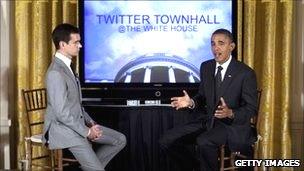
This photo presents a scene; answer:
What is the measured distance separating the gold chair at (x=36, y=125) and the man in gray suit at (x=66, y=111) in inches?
12.0

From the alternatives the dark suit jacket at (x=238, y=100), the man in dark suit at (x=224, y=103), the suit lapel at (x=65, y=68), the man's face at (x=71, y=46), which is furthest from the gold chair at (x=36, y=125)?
the dark suit jacket at (x=238, y=100)

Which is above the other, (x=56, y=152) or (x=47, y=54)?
(x=47, y=54)

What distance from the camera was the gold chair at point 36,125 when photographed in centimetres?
391

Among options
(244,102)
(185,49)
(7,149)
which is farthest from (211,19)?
(7,149)

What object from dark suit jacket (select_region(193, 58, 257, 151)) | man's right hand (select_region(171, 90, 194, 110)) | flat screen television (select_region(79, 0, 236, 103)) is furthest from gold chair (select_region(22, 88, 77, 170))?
dark suit jacket (select_region(193, 58, 257, 151))

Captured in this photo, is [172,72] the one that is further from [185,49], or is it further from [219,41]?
[219,41]

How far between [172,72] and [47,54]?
3.77 ft

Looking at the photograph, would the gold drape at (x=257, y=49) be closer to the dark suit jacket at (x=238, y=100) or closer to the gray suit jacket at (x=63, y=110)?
the dark suit jacket at (x=238, y=100)

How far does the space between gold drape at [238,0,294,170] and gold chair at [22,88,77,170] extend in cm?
177

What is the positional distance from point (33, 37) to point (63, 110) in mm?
1554

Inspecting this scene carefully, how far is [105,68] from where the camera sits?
4500 mm

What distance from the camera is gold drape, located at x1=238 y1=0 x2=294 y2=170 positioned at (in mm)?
4562

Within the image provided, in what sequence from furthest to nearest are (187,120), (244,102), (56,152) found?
(187,120) → (56,152) → (244,102)

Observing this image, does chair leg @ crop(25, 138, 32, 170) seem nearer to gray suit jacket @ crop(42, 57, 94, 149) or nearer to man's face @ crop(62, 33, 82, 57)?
gray suit jacket @ crop(42, 57, 94, 149)
